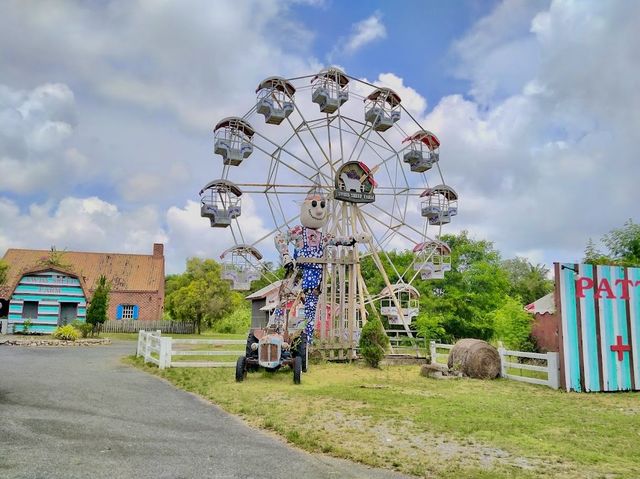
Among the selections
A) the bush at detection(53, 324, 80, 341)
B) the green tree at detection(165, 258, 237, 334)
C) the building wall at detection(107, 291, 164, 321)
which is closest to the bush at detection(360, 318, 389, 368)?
the bush at detection(53, 324, 80, 341)

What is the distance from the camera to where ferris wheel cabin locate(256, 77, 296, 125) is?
20005 millimetres

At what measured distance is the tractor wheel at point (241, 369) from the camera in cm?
1205

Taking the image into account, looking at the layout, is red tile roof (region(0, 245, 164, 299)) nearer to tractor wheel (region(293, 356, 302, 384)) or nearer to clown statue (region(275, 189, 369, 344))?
clown statue (region(275, 189, 369, 344))

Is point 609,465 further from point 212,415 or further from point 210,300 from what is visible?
point 210,300

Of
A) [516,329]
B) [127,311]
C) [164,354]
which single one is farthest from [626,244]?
Result: [127,311]

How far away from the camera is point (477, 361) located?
14023 millimetres

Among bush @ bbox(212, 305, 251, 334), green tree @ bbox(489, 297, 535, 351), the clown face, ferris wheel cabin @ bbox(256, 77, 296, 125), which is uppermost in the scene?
ferris wheel cabin @ bbox(256, 77, 296, 125)

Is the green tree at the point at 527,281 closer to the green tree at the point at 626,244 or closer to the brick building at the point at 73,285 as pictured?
the green tree at the point at 626,244

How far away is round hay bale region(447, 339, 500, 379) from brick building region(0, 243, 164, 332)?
26.6 m

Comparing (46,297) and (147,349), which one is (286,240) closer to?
(147,349)

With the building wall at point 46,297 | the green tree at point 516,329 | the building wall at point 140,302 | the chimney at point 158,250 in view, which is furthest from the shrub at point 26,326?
the green tree at point 516,329

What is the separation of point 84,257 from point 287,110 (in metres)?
28.7

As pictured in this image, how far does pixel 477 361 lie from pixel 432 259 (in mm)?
10129

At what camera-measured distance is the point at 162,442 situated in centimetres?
627
